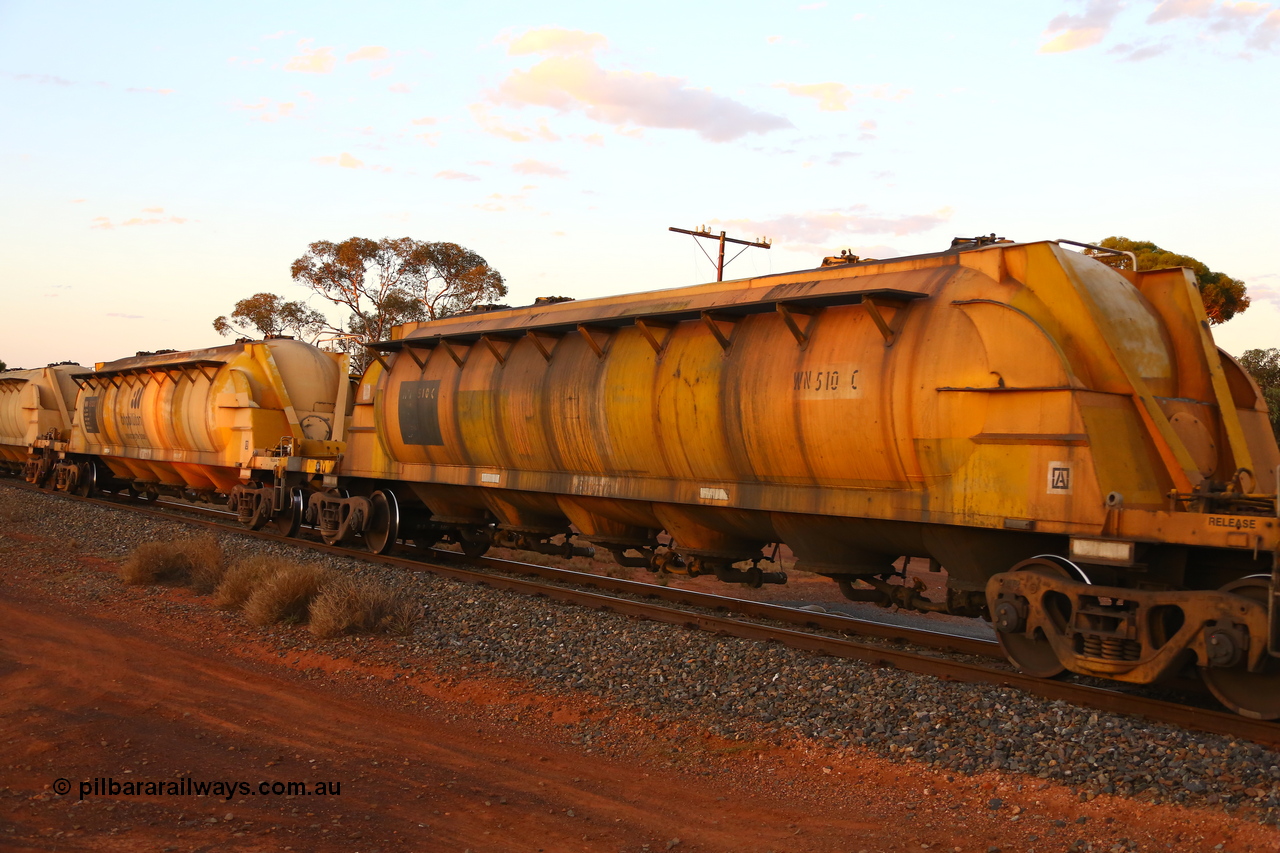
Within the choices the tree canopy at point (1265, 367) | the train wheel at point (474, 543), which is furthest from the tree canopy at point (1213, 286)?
the train wheel at point (474, 543)

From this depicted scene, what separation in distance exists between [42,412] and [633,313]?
2448cm

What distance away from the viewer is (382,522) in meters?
15.7

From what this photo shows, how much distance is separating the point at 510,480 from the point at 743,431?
13.7 feet

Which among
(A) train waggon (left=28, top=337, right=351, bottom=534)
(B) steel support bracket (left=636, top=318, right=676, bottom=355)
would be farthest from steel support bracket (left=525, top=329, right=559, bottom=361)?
(A) train waggon (left=28, top=337, right=351, bottom=534)

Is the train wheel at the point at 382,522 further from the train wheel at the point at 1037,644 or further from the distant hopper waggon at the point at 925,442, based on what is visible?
the train wheel at the point at 1037,644

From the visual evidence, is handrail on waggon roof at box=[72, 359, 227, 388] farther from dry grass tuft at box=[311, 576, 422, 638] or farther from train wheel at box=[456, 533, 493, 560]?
dry grass tuft at box=[311, 576, 422, 638]

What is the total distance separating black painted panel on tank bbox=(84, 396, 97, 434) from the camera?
25.0m

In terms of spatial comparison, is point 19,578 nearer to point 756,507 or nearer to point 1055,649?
point 756,507

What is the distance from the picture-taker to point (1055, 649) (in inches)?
292

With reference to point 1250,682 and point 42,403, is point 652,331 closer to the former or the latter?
point 1250,682

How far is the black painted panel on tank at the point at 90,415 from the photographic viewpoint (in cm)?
2498

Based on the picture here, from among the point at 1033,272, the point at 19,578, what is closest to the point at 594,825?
the point at 1033,272

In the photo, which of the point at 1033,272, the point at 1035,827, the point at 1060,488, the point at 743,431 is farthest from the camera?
the point at 743,431

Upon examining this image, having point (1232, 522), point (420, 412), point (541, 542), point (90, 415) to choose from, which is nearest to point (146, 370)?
point (90, 415)
